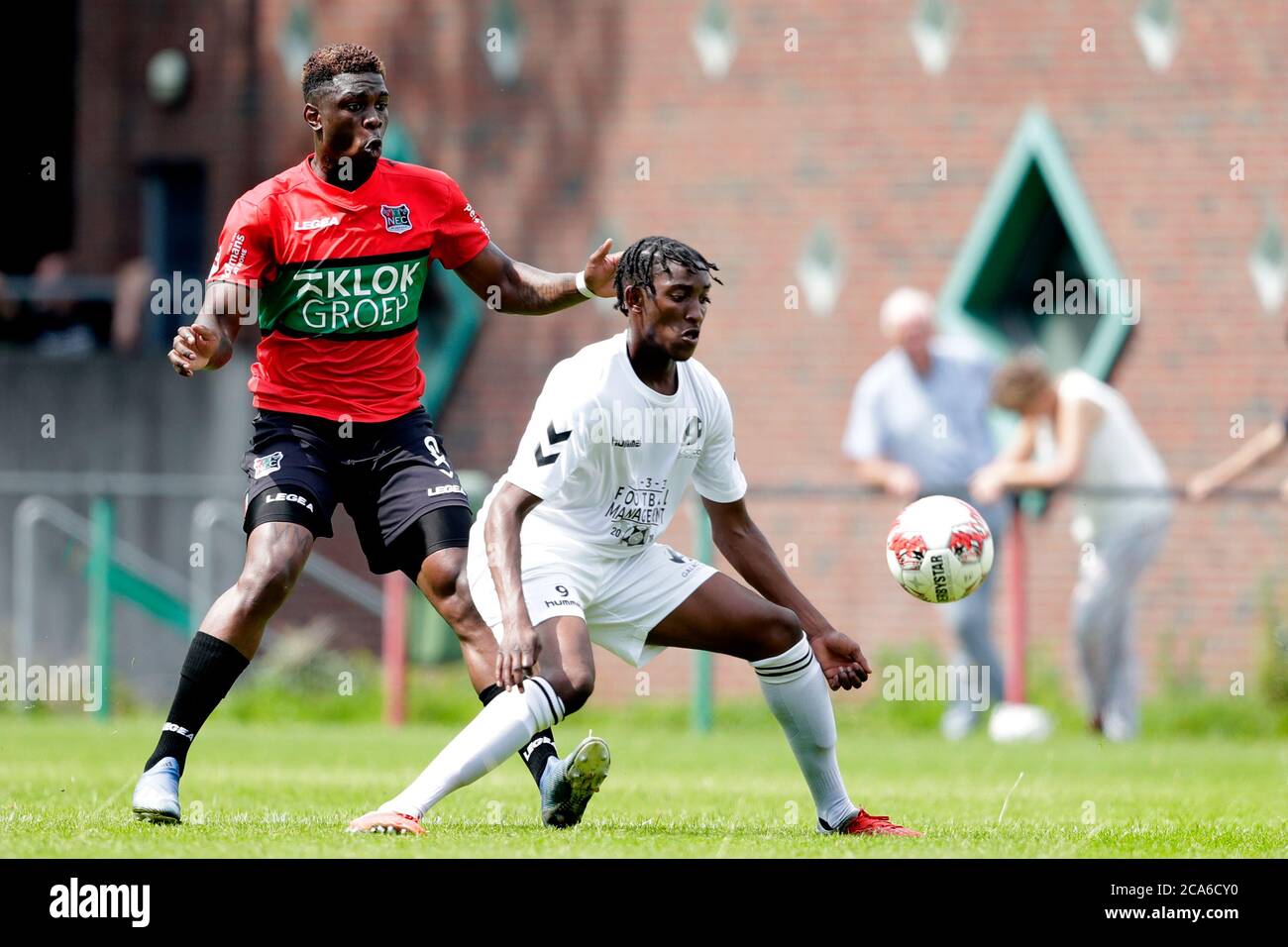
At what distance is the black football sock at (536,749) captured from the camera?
6.94 m

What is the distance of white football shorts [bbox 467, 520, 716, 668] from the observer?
22.7ft

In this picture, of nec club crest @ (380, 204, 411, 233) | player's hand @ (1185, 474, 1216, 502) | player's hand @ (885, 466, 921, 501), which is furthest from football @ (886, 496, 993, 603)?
player's hand @ (885, 466, 921, 501)

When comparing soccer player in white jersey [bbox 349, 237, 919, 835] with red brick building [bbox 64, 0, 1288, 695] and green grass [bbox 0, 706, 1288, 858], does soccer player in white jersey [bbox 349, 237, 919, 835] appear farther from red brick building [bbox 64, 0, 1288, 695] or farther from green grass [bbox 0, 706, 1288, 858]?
red brick building [bbox 64, 0, 1288, 695]

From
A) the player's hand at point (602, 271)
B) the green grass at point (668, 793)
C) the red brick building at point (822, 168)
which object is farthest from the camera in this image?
the red brick building at point (822, 168)

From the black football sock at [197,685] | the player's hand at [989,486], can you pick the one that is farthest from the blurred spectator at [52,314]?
the black football sock at [197,685]

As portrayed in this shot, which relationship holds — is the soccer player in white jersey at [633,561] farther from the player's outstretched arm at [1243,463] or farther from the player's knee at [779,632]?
the player's outstretched arm at [1243,463]

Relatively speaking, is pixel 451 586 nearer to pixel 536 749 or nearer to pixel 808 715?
pixel 536 749

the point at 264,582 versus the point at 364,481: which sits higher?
the point at 364,481

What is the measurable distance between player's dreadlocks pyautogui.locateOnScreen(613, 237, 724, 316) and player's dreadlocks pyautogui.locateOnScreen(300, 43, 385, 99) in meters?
1.17

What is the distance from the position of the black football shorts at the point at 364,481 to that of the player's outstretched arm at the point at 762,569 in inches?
36.3

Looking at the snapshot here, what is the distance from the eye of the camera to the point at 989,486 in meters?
13.2

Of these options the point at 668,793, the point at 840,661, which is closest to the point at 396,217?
the point at 840,661

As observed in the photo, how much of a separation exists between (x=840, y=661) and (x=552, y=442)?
124 centimetres
